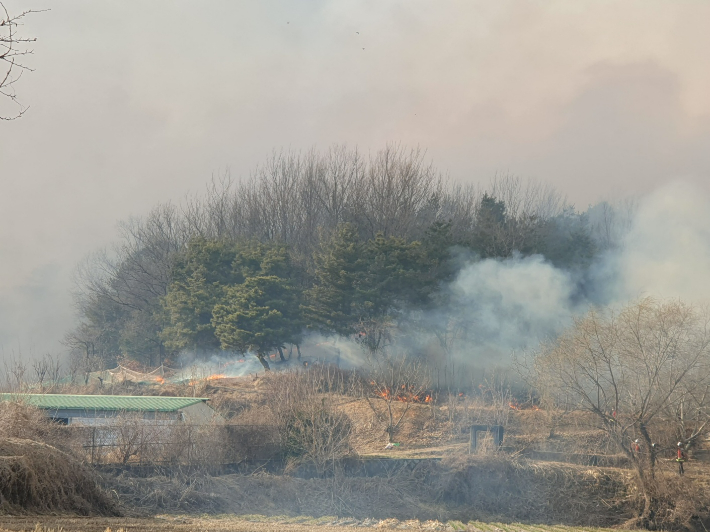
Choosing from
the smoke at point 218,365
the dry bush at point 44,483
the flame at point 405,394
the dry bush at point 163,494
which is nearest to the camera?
the dry bush at point 44,483

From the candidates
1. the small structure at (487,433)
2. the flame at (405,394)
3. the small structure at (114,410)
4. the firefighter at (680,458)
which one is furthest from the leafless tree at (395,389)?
the firefighter at (680,458)

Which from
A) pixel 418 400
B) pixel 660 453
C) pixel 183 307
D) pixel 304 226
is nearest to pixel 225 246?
pixel 183 307

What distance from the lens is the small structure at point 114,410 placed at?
29.3m

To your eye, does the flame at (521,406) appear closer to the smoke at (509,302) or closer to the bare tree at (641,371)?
the smoke at (509,302)

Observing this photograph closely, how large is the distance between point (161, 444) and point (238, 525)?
816 cm

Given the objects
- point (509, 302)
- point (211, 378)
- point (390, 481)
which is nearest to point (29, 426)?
point (390, 481)

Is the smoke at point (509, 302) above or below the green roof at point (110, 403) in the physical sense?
above

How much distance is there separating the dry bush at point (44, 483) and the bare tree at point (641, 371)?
17548 mm

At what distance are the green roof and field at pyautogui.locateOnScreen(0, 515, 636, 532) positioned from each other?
9.43 metres

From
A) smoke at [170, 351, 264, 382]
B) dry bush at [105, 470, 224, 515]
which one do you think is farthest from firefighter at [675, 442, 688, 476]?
smoke at [170, 351, 264, 382]

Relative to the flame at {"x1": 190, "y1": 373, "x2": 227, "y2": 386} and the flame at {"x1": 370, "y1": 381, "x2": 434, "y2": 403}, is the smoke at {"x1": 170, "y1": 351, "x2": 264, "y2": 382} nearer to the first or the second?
the flame at {"x1": 190, "y1": 373, "x2": 227, "y2": 386}

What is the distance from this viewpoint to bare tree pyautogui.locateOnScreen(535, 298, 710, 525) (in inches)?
1086

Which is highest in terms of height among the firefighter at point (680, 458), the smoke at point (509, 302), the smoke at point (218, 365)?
the smoke at point (509, 302)

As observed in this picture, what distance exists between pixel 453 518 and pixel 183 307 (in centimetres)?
3063
